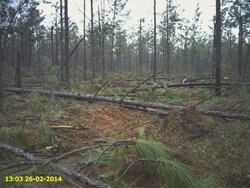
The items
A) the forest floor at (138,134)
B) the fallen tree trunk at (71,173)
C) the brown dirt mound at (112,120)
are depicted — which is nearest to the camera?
the fallen tree trunk at (71,173)

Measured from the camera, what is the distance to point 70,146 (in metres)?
5.21

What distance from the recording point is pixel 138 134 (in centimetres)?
595

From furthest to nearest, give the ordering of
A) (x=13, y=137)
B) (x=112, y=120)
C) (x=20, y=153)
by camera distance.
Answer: (x=112, y=120)
(x=13, y=137)
(x=20, y=153)

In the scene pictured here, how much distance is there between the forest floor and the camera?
3885 millimetres

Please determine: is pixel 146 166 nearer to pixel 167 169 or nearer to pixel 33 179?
pixel 167 169

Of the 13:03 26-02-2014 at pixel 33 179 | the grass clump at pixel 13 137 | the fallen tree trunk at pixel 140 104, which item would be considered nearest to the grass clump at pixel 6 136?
the grass clump at pixel 13 137

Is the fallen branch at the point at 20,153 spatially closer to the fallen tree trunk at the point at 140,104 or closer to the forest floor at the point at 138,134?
the forest floor at the point at 138,134

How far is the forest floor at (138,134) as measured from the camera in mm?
3885

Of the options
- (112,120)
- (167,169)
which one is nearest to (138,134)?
(112,120)

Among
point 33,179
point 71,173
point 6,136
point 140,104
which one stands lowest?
point 33,179

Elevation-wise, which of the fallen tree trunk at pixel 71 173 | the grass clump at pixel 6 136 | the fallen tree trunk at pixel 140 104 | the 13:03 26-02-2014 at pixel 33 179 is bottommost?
the 13:03 26-02-2014 at pixel 33 179

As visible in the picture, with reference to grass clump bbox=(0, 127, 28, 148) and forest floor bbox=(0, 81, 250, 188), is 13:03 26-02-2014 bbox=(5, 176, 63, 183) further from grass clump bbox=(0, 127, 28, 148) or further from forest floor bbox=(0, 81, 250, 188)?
grass clump bbox=(0, 127, 28, 148)

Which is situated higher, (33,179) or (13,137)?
(13,137)

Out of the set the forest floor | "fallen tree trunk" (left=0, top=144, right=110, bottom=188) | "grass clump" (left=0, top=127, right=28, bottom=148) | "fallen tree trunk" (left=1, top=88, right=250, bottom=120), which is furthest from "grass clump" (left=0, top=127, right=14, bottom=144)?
"fallen tree trunk" (left=1, top=88, right=250, bottom=120)
